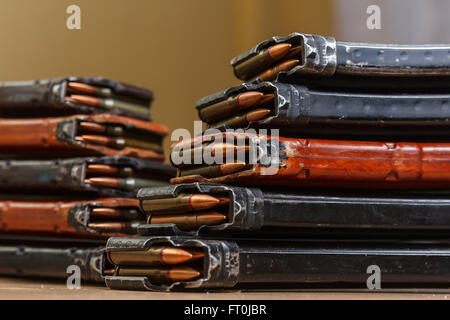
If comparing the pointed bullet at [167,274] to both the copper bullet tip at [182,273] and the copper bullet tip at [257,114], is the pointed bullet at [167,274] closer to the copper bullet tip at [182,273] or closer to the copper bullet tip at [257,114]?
the copper bullet tip at [182,273]

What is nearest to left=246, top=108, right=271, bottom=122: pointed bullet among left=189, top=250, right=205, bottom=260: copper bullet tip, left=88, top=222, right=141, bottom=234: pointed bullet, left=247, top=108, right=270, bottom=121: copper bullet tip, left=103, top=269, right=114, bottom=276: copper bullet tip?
left=247, top=108, right=270, bottom=121: copper bullet tip

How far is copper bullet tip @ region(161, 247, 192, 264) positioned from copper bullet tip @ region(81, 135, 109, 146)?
692mm

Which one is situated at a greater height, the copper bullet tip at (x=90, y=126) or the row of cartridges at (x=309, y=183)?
the copper bullet tip at (x=90, y=126)

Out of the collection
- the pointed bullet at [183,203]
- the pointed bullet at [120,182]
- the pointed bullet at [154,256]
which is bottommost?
the pointed bullet at [154,256]

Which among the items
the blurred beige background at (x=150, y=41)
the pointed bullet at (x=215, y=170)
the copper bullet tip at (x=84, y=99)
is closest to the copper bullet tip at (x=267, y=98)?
the pointed bullet at (x=215, y=170)

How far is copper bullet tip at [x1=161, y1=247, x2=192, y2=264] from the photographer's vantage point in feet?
4.23

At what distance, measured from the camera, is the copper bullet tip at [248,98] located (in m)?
1.41

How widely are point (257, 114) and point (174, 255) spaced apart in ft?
1.04

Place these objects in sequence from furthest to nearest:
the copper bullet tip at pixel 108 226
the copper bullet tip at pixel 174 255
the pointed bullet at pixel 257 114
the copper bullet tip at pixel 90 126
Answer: the copper bullet tip at pixel 90 126
the copper bullet tip at pixel 108 226
the pointed bullet at pixel 257 114
the copper bullet tip at pixel 174 255

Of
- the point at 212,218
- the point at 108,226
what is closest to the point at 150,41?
the point at 108,226

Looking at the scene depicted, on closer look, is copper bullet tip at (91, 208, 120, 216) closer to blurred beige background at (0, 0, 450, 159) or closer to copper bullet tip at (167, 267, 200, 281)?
copper bullet tip at (167, 267, 200, 281)

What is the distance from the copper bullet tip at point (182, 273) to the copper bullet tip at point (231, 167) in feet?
0.69

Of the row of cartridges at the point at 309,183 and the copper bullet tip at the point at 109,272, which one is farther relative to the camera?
the copper bullet tip at the point at 109,272

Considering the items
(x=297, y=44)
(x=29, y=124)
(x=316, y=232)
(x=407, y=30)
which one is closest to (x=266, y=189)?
(x=316, y=232)
